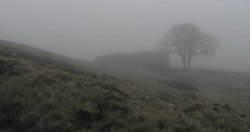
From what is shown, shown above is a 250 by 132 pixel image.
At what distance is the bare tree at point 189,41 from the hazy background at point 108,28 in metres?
25.2

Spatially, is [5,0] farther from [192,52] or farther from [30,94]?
[30,94]

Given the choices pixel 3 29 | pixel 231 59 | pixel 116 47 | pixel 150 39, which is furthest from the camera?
pixel 150 39

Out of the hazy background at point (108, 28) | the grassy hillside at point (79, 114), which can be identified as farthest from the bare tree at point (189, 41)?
the grassy hillside at point (79, 114)

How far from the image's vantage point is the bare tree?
138ft

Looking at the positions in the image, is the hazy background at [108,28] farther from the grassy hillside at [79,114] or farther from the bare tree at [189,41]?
the grassy hillside at [79,114]

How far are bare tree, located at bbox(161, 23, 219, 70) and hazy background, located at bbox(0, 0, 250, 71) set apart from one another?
25.2 metres

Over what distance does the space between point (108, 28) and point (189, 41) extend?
7240 centimetres

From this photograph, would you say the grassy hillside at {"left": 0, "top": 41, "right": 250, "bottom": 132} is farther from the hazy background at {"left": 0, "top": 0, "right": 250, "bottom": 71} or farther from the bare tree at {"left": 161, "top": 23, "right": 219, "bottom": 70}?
the hazy background at {"left": 0, "top": 0, "right": 250, "bottom": 71}

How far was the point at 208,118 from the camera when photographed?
283 inches

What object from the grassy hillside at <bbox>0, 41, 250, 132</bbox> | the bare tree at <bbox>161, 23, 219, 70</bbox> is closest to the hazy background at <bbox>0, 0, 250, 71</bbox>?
the bare tree at <bbox>161, 23, 219, 70</bbox>

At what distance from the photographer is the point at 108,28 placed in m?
110

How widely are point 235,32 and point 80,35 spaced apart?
72.0 metres

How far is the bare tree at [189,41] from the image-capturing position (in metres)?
42.0

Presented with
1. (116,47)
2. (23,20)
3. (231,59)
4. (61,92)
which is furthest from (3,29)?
(61,92)
